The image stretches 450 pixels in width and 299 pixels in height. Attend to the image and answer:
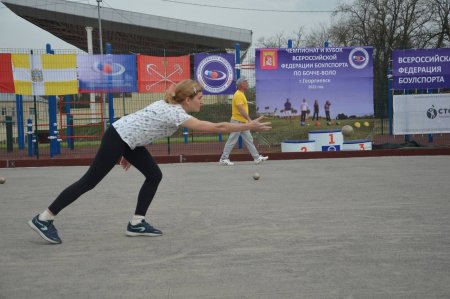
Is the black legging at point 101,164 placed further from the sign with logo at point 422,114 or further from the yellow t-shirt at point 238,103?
the sign with logo at point 422,114

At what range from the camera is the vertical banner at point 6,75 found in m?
14.1

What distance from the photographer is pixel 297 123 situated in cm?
1523

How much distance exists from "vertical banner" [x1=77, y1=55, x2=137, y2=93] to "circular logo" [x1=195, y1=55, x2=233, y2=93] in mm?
1842

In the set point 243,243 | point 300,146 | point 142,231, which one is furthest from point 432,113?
point 142,231

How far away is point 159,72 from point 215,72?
1547mm

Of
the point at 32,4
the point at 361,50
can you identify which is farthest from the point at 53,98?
the point at 32,4

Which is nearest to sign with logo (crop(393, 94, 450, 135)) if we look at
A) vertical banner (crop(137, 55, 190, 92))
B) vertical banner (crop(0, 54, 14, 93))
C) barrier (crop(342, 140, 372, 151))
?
barrier (crop(342, 140, 372, 151))

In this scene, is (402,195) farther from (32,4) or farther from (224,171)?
(32,4)

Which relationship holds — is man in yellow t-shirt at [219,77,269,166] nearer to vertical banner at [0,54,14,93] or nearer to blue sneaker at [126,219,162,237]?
vertical banner at [0,54,14,93]

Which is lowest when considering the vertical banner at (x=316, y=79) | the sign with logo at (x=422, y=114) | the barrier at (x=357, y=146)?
the barrier at (x=357, y=146)

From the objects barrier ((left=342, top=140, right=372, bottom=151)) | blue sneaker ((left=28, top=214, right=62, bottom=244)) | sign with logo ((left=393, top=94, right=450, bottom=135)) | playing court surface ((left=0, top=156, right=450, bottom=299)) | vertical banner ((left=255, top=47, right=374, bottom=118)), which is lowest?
playing court surface ((left=0, top=156, right=450, bottom=299))

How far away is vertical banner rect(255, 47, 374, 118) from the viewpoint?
14.9 m

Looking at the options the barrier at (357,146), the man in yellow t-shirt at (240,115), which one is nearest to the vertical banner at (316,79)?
the barrier at (357,146)

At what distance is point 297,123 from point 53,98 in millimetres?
7088
